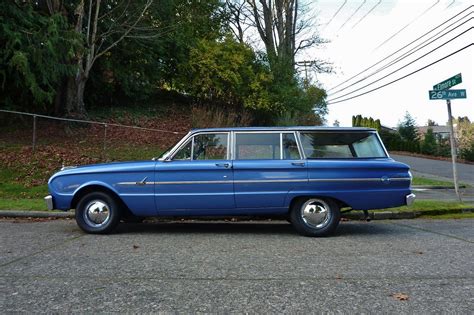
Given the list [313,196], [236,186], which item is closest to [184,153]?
[236,186]

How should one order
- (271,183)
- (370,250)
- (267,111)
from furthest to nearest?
(267,111), (271,183), (370,250)

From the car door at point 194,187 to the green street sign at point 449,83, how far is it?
22.1ft

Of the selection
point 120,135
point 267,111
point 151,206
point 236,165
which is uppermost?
point 267,111

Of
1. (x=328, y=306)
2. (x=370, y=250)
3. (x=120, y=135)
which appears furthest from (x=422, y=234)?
(x=120, y=135)

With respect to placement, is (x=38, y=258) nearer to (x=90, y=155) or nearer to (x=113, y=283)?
(x=113, y=283)

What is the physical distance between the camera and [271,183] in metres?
7.32

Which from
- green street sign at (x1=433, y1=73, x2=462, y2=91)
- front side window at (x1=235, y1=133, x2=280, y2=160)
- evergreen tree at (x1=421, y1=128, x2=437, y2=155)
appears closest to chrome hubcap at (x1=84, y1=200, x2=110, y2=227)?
front side window at (x1=235, y1=133, x2=280, y2=160)

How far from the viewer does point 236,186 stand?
733 centimetres

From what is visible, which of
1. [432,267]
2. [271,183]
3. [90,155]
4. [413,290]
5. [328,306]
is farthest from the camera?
[90,155]

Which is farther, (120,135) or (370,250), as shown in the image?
(120,135)

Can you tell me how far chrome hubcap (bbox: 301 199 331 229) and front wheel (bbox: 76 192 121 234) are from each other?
3.07 metres

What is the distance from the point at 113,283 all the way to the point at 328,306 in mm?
2183

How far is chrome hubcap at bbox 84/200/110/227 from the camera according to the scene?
7.49 meters

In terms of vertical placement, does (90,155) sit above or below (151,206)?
above
